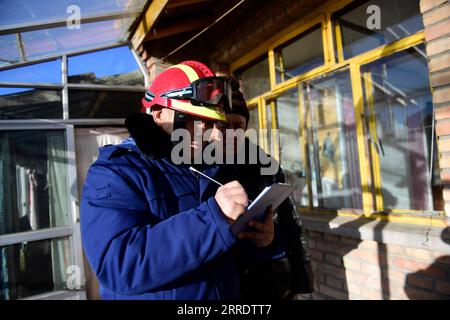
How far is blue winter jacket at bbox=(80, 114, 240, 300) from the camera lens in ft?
3.14

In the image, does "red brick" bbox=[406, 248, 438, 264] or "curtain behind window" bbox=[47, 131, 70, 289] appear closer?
"red brick" bbox=[406, 248, 438, 264]

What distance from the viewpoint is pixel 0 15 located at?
113 inches

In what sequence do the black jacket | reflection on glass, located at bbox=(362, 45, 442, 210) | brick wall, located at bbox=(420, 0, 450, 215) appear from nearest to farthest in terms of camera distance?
the black jacket
brick wall, located at bbox=(420, 0, 450, 215)
reflection on glass, located at bbox=(362, 45, 442, 210)

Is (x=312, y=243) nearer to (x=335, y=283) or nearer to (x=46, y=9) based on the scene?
Result: (x=335, y=283)

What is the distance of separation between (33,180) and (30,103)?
0.94 meters

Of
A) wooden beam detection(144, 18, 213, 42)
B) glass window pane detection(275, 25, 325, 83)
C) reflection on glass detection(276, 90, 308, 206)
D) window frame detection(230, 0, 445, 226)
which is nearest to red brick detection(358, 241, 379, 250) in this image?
window frame detection(230, 0, 445, 226)

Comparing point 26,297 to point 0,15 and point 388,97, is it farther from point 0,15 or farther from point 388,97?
point 388,97

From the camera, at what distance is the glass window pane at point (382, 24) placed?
257cm

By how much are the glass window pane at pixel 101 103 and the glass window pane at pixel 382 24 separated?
9.09 feet

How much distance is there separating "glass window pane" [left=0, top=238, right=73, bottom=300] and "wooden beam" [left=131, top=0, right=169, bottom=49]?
8.88 feet

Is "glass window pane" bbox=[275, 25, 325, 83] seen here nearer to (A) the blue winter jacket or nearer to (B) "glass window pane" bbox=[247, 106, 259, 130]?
(B) "glass window pane" bbox=[247, 106, 259, 130]

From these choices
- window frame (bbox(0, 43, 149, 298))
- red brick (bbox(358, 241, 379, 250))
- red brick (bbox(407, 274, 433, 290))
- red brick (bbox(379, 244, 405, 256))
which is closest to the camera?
red brick (bbox(407, 274, 433, 290))

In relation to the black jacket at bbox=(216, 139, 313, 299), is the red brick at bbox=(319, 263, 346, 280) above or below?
below

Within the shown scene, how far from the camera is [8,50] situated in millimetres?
3357
